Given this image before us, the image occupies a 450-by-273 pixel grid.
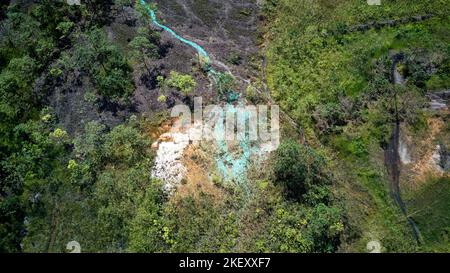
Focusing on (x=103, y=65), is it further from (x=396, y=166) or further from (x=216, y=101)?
(x=396, y=166)

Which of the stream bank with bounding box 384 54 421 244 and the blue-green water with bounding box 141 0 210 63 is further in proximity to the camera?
the blue-green water with bounding box 141 0 210 63

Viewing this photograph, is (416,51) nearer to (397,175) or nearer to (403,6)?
(403,6)

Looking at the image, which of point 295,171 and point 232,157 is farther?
point 232,157

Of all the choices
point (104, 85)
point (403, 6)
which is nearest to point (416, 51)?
point (403, 6)

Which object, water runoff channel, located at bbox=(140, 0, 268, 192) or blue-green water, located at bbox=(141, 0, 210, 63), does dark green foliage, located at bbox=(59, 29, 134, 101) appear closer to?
blue-green water, located at bbox=(141, 0, 210, 63)

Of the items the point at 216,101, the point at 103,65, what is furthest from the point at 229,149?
the point at 103,65

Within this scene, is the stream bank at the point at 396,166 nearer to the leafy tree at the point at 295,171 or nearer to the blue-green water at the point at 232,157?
the leafy tree at the point at 295,171

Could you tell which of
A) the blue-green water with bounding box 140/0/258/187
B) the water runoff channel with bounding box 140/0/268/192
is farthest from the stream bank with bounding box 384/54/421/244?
the blue-green water with bounding box 140/0/258/187

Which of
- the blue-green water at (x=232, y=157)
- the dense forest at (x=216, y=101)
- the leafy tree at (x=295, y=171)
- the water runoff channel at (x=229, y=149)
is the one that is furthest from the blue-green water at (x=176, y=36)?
the leafy tree at (x=295, y=171)
